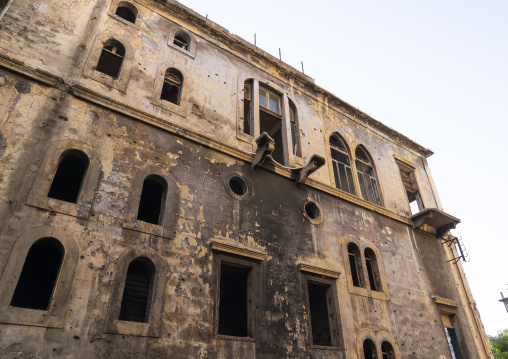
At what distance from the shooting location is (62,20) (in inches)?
360

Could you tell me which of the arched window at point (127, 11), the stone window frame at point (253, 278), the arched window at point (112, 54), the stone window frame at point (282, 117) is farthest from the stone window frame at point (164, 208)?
the arched window at point (127, 11)

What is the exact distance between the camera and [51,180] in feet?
22.8

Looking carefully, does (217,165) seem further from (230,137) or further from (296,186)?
(296,186)

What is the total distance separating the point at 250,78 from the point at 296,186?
459 cm

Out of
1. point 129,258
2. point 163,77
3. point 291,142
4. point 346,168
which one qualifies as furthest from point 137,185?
point 346,168

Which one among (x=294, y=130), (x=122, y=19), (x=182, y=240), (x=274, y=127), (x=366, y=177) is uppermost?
(x=122, y=19)

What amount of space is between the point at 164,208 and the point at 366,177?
395 inches

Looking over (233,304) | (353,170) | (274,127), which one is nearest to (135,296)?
(233,304)

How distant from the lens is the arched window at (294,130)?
12577 millimetres

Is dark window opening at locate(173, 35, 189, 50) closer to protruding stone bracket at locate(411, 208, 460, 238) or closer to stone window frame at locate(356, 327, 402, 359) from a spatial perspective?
stone window frame at locate(356, 327, 402, 359)

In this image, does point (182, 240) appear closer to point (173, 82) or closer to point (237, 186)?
point (237, 186)

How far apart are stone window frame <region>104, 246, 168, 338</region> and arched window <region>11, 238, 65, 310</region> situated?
196cm

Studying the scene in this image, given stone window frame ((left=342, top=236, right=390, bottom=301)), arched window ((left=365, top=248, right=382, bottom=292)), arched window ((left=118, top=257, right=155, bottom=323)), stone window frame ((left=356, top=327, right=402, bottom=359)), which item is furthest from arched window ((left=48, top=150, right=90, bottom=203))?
arched window ((left=365, top=248, right=382, bottom=292))

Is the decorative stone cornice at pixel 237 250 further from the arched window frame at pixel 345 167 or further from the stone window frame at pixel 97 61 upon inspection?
the arched window frame at pixel 345 167
